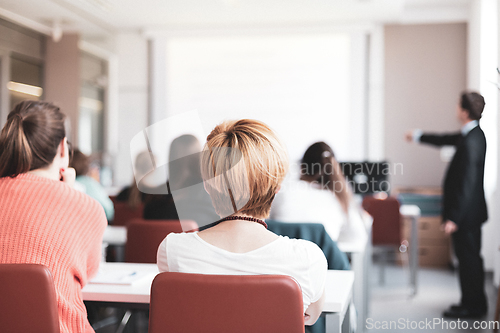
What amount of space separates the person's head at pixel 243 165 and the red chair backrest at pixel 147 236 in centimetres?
109

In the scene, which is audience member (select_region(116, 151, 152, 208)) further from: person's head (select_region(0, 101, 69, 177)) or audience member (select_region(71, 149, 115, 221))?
person's head (select_region(0, 101, 69, 177))

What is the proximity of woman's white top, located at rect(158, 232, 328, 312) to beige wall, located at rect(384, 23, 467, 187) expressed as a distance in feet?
16.0

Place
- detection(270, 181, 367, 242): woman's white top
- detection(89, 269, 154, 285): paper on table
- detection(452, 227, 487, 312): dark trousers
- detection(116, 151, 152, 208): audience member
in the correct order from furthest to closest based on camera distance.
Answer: detection(452, 227, 487, 312): dark trousers → detection(116, 151, 152, 208): audience member → detection(270, 181, 367, 242): woman's white top → detection(89, 269, 154, 285): paper on table

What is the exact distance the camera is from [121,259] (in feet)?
11.0

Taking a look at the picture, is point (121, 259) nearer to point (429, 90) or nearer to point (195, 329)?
point (195, 329)

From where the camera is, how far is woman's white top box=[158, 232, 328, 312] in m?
1.10

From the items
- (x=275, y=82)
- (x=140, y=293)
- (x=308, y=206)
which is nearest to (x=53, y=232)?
(x=140, y=293)

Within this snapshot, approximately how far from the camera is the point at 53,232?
1.37 m

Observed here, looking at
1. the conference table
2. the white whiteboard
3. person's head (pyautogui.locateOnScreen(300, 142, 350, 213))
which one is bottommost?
the conference table

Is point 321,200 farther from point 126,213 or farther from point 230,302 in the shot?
point 126,213

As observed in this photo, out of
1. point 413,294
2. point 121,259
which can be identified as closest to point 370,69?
point 413,294

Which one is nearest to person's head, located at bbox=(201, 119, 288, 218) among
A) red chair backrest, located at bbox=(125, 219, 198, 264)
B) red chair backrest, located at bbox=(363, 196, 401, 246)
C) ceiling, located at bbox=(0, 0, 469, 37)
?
red chair backrest, located at bbox=(125, 219, 198, 264)

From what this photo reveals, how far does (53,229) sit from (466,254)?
2.83m

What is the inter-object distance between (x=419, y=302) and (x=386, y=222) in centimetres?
81
